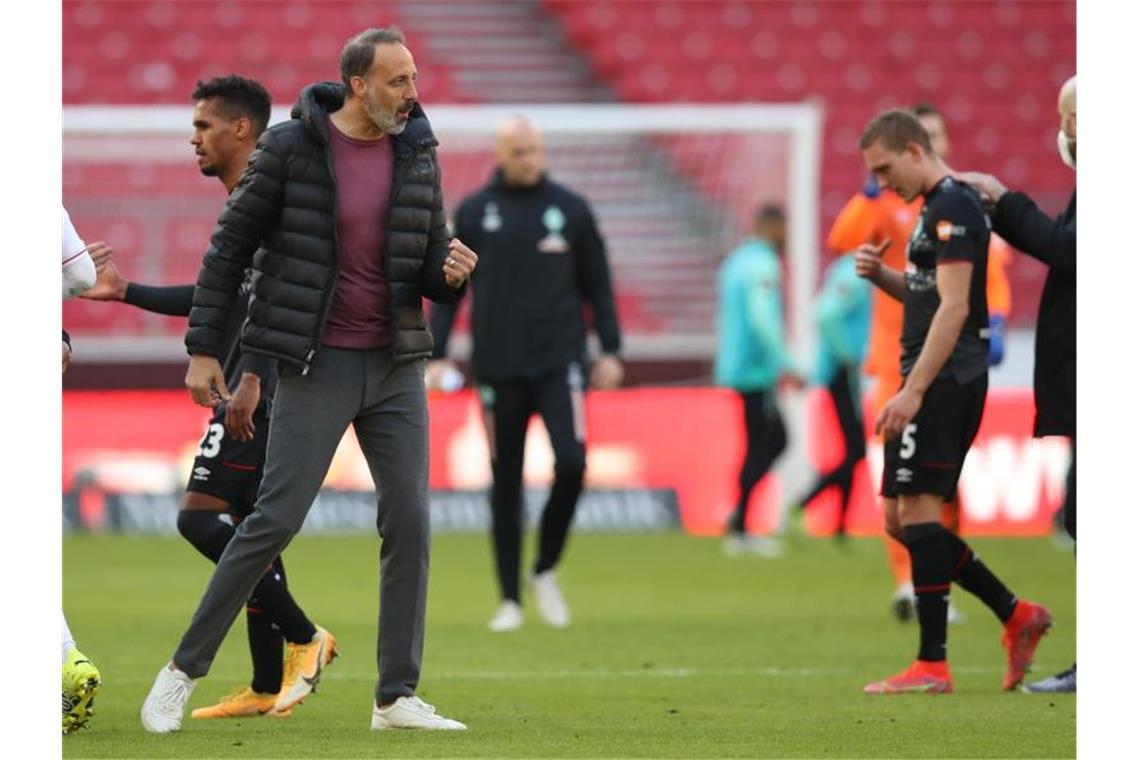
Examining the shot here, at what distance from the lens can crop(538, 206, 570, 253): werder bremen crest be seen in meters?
10.4

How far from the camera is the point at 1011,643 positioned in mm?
7688

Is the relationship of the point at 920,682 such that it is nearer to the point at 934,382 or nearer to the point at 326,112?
the point at 934,382

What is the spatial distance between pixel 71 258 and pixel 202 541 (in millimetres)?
1168

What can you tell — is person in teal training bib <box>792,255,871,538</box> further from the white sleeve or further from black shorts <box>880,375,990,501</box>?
the white sleeve

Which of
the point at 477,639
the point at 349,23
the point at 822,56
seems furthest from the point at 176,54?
the point at 477,639

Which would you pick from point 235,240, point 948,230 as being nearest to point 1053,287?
point 948,230

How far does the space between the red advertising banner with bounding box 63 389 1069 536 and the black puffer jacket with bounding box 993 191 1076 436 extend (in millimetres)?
7650

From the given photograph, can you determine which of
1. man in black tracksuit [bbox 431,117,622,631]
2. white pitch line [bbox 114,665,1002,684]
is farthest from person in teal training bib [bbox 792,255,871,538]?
white pitch line [bbox 114,665,1002,684]

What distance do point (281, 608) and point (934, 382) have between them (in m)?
2.39

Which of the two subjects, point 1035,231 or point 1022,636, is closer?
point 1035,231

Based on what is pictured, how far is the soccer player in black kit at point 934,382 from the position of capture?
287 inches

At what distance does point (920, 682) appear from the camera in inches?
296

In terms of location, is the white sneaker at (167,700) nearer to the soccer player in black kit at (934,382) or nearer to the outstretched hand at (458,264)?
the outstretched hand at (458,264)
